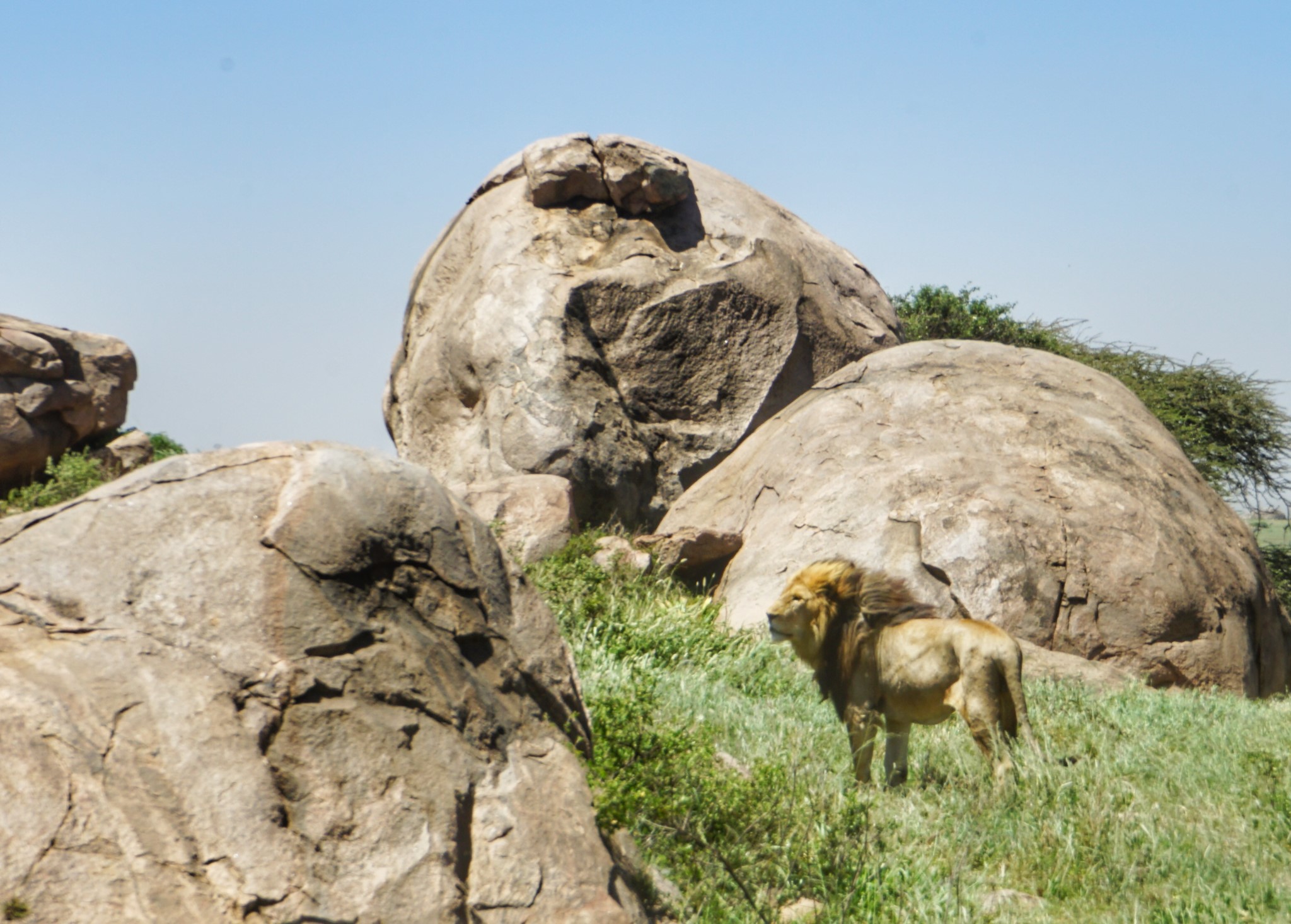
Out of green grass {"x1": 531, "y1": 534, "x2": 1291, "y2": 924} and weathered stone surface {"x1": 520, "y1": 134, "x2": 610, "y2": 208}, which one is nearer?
green grass {"x1": 531, "y1": 534, "x2": 1291, "y2": 924}

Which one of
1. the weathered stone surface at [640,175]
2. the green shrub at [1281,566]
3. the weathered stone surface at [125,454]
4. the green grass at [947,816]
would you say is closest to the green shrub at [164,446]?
the weathered stone surface at [125,454]

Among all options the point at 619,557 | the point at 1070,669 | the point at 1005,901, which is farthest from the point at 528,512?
the point at 1005,901

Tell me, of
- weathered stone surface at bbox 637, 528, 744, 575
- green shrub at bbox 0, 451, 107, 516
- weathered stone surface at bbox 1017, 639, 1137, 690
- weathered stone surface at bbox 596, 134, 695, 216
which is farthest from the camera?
weathered stone surface at bbox 596, 134, 695, 216

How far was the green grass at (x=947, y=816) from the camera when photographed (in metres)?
4.27

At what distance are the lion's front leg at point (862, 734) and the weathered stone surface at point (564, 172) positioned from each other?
29.1ft

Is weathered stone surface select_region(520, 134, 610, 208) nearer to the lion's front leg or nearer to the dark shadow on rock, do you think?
the dark shadow on rock

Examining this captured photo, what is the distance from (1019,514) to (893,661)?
380cm

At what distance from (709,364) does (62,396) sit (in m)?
7.25

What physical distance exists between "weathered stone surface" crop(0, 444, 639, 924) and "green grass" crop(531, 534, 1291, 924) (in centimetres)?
50

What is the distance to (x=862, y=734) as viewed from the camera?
18.9 ft

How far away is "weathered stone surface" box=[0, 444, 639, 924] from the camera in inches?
Answer: 122

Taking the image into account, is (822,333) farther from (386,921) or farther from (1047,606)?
(386,921)

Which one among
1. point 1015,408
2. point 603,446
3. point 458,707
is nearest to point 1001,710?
point 458,707

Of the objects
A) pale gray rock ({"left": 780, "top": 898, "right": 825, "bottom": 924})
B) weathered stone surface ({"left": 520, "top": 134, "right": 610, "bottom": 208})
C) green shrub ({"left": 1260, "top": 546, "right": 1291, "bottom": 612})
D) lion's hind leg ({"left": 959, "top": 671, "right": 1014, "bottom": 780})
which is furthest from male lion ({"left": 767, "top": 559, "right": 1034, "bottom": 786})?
green shrub ({"left": 1260, "top": 546, "right": 1291, "bottom": 612})
